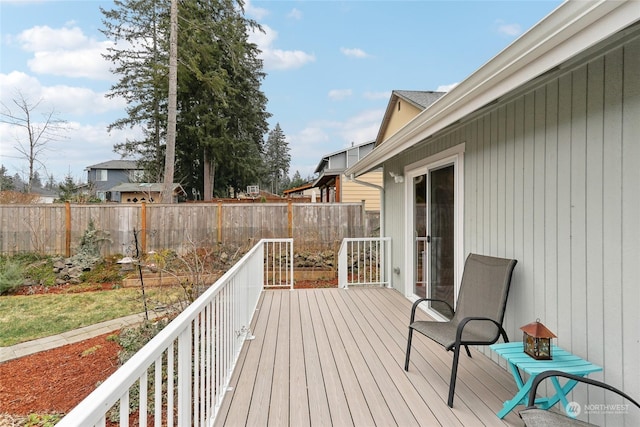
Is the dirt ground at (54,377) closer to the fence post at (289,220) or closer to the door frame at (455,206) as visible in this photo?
the door frame at (455,206)

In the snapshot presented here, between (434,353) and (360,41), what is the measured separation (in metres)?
9.80

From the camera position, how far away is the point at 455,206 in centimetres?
365

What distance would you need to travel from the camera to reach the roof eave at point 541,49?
4.30 ft

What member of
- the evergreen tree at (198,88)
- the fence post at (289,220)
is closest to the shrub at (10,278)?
the fence post at (289,220)

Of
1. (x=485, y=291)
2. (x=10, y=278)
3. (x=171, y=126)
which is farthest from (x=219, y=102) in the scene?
(x=485, y=291)

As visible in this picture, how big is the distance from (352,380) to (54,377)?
315 centimetres

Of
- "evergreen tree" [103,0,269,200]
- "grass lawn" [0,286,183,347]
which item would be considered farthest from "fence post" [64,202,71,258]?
"evergreen tree" [103,0,269,200]

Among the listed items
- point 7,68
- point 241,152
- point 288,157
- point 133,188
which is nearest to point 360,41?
point 241,152

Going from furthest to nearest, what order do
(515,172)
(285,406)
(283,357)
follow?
(283,357)
(515,172)
(285,406)

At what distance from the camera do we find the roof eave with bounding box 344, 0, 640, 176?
1311mm

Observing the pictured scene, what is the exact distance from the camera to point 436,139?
160 inches

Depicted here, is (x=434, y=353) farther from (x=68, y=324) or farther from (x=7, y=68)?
(x=7, y=68)

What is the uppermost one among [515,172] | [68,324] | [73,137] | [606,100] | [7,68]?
[7,68]

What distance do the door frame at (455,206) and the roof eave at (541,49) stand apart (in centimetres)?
101
